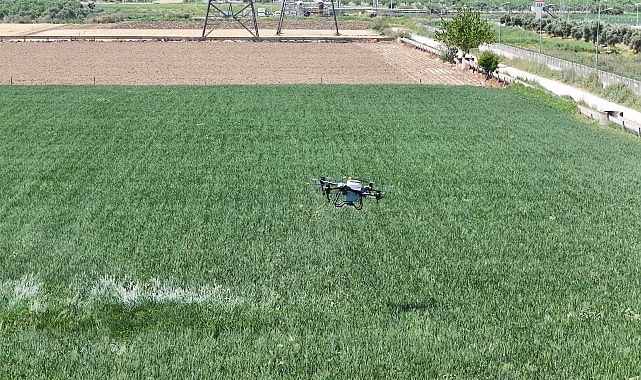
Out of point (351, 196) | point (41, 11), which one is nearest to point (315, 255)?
point (351, 196)

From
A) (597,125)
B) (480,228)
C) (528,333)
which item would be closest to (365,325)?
(528,333)

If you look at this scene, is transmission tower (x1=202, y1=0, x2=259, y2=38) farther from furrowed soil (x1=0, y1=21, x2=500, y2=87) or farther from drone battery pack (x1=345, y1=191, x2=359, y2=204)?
drone battery pack (x1=345, y1=191, x2=359, y2=204)

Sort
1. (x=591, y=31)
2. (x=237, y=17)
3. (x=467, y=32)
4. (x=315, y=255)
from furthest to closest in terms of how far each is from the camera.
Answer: (x=237, y=17)
(x=591, y=31)
(x=467, y=32)
(x=315, y=255)

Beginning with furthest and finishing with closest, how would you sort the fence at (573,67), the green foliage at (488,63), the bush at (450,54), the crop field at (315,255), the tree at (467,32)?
the bush at (450,54)
the tree at (467,32)
the green foliage at (488,63)
the fence at (573,67)
the crop field at (315,255)

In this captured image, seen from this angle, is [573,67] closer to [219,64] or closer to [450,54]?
[450,54]

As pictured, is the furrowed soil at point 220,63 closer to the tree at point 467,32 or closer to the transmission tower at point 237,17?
the tree at point 467,32

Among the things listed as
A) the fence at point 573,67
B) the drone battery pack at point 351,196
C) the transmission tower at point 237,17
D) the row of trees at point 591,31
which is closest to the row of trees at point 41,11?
the transmission tower at point 237,17
